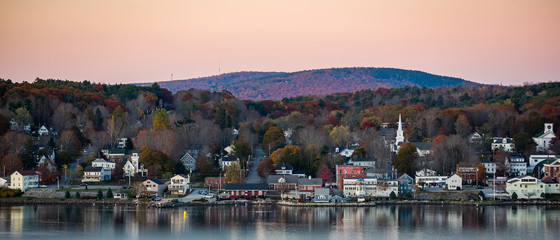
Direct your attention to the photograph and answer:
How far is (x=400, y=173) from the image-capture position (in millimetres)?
45688

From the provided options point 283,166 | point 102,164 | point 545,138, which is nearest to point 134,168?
point 102,164

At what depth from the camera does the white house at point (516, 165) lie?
47.1 meters

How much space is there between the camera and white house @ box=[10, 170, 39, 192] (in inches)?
1705

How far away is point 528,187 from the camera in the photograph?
42.1m

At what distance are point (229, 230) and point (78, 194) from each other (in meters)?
12.4

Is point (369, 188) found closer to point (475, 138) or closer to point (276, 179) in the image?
point (276, 179)

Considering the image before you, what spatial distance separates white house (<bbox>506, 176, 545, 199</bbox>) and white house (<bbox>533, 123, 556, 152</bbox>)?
30.7 ft

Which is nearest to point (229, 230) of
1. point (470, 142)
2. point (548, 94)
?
point (470, 142)

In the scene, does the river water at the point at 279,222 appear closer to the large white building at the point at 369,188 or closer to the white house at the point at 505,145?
the large white building at the point at 369,188

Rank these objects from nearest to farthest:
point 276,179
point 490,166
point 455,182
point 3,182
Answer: point 455,182
point 3,182
point 276,179
point 490,166

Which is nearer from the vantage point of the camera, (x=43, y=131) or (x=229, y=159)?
(x=229, y=159)

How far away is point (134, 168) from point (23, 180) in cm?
641

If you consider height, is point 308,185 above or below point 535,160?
below

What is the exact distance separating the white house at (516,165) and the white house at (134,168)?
68.1 feet
